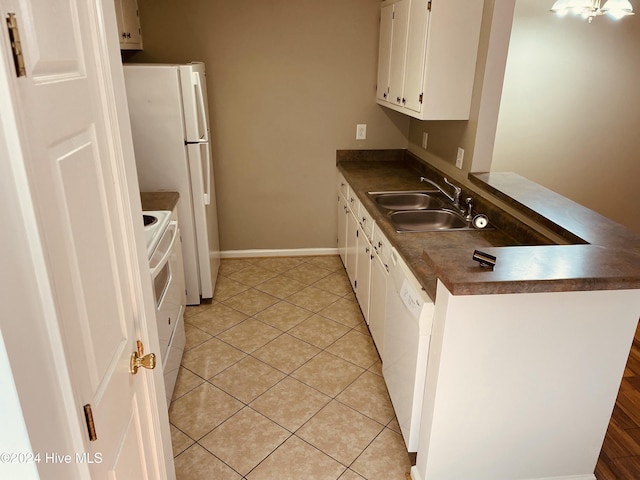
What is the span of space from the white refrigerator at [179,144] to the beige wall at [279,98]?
0.59 meters

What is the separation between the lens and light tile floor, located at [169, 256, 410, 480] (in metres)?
2.08

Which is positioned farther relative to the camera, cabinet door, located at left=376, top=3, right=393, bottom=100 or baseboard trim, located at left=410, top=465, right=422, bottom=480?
cabinet door, located at left=376, top=3, right=393, bottom=100

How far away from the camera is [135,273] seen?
1.20m

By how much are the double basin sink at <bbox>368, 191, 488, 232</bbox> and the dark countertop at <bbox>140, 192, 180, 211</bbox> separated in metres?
1.27

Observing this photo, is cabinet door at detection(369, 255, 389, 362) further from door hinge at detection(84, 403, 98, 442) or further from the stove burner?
door hinge at detection(84, 403, 98, 442)

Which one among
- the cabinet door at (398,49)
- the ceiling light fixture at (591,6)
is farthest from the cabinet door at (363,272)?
the ceiling light fixture at (591,6)

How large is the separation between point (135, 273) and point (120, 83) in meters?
0.49

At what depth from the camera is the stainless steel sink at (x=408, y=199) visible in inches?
119

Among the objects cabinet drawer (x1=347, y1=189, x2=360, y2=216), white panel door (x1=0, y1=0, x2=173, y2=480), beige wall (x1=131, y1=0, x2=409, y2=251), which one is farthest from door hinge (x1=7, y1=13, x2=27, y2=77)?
beige wall (x1=131, y1=0, x2=409, y2=251)

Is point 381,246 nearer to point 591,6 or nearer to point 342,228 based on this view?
point 342,228

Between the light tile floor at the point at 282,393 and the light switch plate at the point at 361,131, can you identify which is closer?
A: the light tile floor at the point at 282,393

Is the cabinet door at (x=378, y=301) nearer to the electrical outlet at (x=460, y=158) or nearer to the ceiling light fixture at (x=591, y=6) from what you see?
the electrical outlet at (x=460, y=158)

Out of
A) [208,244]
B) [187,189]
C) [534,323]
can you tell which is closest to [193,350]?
[208,244]

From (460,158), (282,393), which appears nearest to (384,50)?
(460,158)
